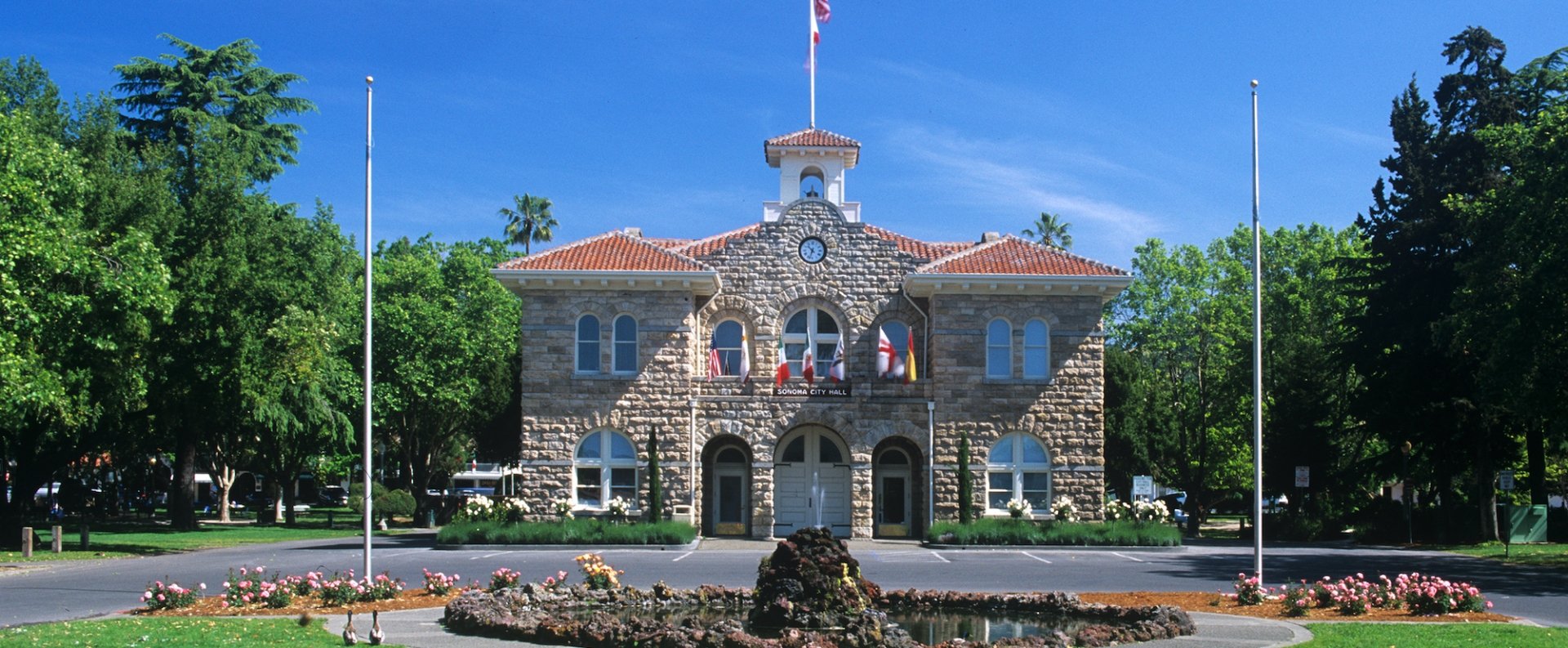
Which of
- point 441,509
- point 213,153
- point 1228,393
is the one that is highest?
point 213,153

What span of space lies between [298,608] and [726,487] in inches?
835

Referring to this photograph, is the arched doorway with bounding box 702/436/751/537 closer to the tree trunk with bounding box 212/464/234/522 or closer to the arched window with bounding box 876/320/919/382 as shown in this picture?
the arched window with bounding box 876/320/919/382

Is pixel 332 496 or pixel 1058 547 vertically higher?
pixel 1058 547

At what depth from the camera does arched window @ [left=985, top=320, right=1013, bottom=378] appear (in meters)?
37.2

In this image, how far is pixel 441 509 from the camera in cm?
5288

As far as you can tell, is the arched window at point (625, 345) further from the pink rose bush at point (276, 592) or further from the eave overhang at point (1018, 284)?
the pink rose bush at point (276, 592)

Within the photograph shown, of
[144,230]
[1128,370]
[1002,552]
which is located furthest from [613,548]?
[1128,370]

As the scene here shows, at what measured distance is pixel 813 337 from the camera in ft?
125

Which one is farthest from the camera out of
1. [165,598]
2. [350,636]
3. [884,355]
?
[884,355]

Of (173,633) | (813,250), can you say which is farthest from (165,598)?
(813,250)

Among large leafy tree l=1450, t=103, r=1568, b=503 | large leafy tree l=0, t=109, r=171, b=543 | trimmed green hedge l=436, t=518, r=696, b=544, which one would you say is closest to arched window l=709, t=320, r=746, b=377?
trimmed green hedge l=436, t=518, r=696, b=544

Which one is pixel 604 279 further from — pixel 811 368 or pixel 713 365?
pixel 811 368

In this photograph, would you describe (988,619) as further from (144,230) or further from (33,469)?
(33,469)

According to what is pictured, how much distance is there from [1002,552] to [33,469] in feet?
82.6
